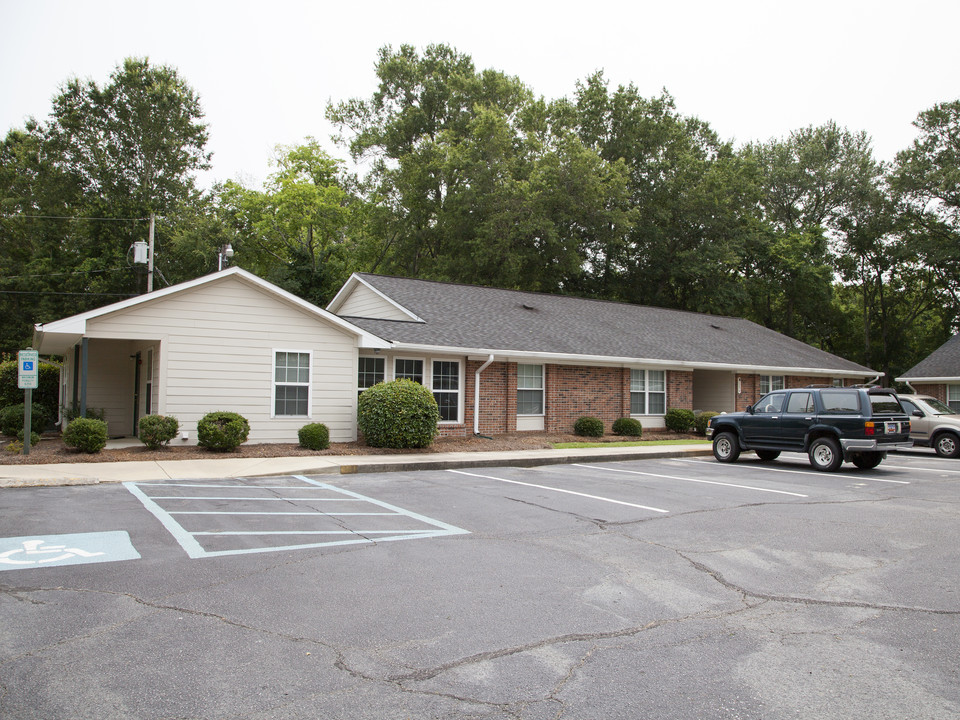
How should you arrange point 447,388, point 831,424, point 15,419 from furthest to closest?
1. point 447,388
2. point 15,419
3. point 831,424

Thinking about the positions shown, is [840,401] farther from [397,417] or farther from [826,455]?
[397,417]

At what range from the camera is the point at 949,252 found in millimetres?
38875

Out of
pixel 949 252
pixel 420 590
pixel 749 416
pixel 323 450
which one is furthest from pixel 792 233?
pixel 420 590

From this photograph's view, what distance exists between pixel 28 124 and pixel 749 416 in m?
43.4

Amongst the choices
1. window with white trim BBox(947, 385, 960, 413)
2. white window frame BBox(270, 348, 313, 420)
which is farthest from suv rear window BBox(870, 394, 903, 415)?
window with white trim BBox(947, 385, 960, 413)

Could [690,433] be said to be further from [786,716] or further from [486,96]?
[486,96]

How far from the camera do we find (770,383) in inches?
1120

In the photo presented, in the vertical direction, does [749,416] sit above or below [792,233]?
below

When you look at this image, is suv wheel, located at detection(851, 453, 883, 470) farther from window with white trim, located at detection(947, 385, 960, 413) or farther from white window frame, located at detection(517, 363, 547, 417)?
window with white trim, located at detection(947, 385, 960, 413)

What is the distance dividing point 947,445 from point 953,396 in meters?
13.4

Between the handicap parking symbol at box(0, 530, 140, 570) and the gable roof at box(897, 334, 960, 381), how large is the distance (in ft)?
106

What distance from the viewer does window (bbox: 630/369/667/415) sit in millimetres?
24484

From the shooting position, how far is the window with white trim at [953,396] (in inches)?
1184

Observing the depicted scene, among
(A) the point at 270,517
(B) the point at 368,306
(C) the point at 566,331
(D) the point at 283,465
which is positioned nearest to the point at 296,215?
(B) the point at 368,306
